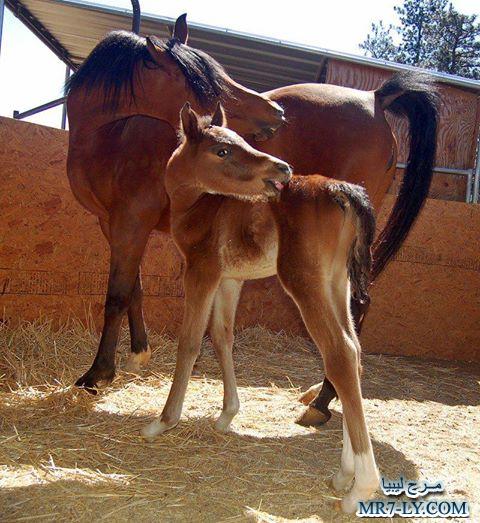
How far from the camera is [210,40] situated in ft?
22.9

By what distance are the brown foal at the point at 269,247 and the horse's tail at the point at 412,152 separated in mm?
1162

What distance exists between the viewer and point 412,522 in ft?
7.29

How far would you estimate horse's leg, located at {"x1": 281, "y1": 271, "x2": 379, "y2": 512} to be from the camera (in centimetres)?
219

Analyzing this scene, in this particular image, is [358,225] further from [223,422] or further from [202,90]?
[202,90]

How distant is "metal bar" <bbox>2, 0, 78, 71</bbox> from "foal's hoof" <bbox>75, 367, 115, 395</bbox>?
5.19 metres

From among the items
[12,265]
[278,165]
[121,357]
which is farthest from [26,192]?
[278,165]

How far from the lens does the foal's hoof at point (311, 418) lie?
11.2ft

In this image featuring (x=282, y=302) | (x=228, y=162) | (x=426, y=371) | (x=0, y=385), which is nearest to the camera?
(x=228, y=162)

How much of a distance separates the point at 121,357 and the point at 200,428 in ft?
6.15

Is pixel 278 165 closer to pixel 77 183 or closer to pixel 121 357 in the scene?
pixel 77 183

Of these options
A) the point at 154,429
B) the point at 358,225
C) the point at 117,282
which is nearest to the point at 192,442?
the point at 154,429

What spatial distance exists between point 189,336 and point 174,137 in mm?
1605

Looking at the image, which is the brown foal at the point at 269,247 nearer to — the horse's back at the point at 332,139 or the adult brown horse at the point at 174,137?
the adult brown horse at the point at 174,137

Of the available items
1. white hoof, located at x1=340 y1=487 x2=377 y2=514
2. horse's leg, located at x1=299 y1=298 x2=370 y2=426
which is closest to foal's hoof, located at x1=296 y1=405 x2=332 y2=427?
horse's leg, located at x1=299 y1=298 x2=370 y2=426
